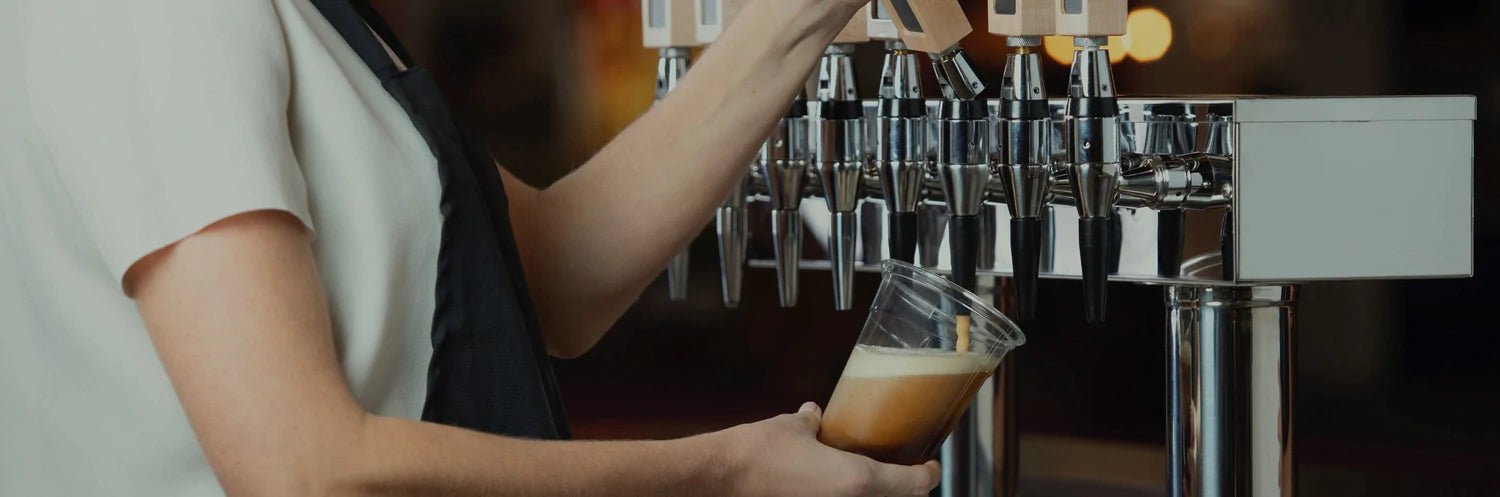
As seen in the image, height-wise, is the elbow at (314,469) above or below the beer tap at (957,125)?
below

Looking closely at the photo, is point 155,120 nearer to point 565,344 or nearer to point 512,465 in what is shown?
point 512,465

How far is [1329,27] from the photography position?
5.87 feet

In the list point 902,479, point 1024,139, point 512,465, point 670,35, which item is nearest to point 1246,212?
point 1024,139

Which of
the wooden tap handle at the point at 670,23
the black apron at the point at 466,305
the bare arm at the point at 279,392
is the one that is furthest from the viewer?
the wooden tap handle at the point at 670,23

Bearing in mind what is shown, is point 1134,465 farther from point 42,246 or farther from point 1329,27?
point 42,246

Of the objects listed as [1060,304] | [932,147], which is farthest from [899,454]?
[1060,304]

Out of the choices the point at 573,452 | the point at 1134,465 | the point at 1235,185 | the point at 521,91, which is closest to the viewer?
the point at 573,452

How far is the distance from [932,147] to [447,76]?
132 centimetres

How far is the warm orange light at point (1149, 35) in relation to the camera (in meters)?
1.88

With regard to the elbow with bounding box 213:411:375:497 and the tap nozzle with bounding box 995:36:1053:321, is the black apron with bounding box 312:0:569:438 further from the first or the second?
the tap nozzle with bounding box 995:36:1053:321

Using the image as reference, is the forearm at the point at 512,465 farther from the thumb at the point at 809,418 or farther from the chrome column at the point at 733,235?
the chrome column at the point at 733,235

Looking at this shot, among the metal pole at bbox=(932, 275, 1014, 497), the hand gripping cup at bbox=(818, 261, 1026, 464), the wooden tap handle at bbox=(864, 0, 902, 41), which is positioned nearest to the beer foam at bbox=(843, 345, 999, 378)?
the hand gripping cup at bbox=(818, 261, 1026, 464)

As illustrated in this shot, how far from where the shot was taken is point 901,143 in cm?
111

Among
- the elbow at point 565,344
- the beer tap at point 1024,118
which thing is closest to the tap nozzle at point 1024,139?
the beer tap at point 1024,118
